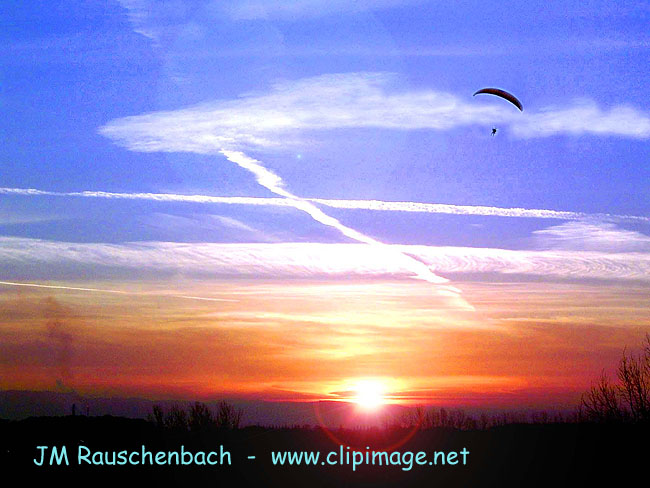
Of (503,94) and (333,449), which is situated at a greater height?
(503,94)

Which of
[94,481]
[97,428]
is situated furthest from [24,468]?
[97,428]

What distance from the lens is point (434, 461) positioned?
61.1 m

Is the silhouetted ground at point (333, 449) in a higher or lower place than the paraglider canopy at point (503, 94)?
lower

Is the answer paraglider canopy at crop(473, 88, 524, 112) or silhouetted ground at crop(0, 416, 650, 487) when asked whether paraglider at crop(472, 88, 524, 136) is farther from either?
silhouetted ground at crop(0, 416, 650, 487)

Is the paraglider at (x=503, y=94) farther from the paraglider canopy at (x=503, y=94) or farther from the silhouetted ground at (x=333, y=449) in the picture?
the silhouetted ground at (x=333, y=449)

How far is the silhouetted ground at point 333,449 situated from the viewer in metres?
55.5

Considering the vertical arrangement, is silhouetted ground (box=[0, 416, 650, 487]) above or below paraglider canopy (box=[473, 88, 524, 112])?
below

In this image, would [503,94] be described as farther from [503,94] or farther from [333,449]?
[333,449]

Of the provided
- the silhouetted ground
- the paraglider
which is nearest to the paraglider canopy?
the paraglider

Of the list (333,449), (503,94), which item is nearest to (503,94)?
(503,94)

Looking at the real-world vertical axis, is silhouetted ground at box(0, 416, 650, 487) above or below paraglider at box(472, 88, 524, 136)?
below

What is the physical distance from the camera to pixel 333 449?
216ft

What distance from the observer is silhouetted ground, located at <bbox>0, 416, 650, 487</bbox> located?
2184 inches

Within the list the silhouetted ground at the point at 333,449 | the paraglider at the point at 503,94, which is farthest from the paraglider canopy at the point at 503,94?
the silhouetted ground at the point at 333,449
